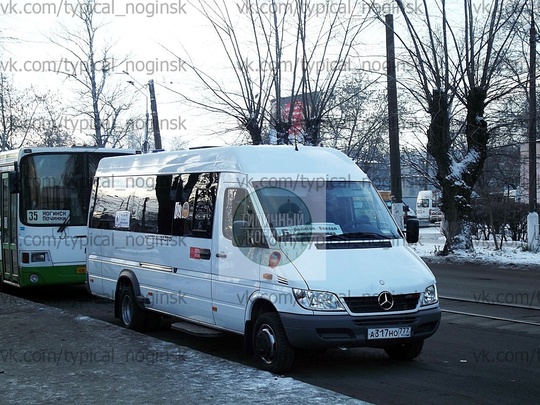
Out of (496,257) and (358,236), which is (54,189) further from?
(496,257)

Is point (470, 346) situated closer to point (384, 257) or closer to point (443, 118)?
point (384, 257)

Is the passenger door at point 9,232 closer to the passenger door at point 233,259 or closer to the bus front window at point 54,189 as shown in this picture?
the bus front window at point 54,189

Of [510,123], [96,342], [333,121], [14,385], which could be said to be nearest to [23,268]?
[96,342]

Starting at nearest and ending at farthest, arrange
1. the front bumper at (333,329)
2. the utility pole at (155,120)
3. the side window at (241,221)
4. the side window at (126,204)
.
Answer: the front bumper at (333,329)
the side window at (241,221)
the side window at (126,204)
the utility pole at (155,120)

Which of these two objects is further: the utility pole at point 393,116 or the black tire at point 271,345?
the utility pole at point 393,116

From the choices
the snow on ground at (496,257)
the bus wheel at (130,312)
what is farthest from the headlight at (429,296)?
the snow on ground at (496,257)

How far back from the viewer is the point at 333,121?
30438 mm

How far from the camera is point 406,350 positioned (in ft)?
28.3

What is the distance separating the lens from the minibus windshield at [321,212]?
830 centimetres

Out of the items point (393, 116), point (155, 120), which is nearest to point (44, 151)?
point (393, 116)

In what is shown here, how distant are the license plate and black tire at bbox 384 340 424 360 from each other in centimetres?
62

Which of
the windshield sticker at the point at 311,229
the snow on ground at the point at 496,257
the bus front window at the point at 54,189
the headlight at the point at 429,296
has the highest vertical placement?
the bus front window at the point at 54,189

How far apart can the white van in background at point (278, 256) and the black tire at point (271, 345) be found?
0.04ft

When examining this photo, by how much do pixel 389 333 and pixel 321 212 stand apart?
4.92ft
